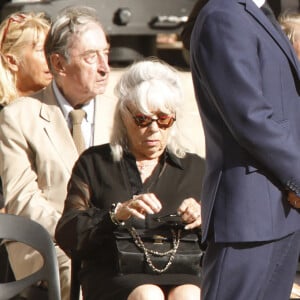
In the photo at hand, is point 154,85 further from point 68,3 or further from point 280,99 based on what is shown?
point 68,3

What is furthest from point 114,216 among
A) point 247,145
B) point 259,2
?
point 259,2

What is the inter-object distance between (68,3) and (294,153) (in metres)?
4.69

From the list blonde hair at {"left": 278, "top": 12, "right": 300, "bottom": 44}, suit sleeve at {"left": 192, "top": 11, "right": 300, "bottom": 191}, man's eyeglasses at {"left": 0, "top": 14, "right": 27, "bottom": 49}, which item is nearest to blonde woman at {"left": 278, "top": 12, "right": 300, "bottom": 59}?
blonde hair at {"left": 278, "top": 12, "right": 300, "bottom": 44}

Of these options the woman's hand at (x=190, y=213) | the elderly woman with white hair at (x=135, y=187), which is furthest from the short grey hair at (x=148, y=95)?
the woman's hand at (x=190, y=213)

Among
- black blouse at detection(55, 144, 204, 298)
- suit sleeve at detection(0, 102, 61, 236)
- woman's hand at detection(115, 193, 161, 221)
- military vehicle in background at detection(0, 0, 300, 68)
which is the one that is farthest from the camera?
military vehicle in background at detection(0, 0, 300, 68)

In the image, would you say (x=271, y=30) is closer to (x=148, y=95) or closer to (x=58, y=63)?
(x=148, y=95)

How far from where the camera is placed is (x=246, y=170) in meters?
3.64

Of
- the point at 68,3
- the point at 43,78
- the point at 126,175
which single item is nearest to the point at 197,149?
the point at 126,175

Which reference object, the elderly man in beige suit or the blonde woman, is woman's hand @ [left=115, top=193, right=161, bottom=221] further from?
the blonde woman

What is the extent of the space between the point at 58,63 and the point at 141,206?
1207 millimetres

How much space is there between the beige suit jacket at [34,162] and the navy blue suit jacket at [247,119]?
1.34 meters

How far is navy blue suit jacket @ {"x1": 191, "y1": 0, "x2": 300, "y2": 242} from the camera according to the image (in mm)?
3592

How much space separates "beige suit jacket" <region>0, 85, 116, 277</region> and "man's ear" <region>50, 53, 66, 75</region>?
0.54 feet

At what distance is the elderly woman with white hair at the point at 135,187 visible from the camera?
4.37 metres
